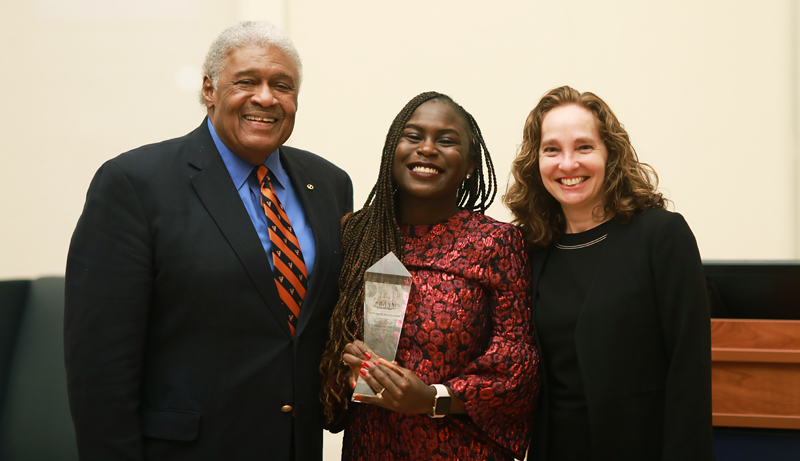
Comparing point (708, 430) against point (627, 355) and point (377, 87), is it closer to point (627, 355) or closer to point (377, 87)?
point (627, 355)

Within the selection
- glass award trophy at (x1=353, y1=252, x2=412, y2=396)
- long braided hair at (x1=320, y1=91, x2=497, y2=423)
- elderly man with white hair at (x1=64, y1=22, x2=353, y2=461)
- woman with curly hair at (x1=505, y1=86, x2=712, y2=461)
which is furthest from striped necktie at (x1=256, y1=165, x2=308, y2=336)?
woman with curly hair at (x1=505, y1=86, x2=712, y2=461)

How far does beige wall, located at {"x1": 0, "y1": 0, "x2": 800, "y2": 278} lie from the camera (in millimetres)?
3420

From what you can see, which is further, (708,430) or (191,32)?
(191,32)

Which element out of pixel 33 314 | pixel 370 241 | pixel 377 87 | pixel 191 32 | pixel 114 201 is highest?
pixel 191 32

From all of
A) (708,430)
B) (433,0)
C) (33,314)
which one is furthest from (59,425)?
(433,0)

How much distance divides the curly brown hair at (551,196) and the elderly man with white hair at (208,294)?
0.73 m

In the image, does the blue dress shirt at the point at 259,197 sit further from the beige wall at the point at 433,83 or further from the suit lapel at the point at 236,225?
the beige wall at the point at 433,83

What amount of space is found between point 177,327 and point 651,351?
1.46m

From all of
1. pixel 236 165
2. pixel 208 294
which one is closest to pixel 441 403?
pixel 208 294

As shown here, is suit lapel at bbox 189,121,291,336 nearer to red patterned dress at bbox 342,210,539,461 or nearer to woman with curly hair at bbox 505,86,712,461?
red patterned dress at bbox 342,210,539,461

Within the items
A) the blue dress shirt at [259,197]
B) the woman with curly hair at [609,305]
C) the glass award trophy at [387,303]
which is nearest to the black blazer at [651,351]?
the woman with curly hair at [609,305]

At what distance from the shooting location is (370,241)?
6.31ft

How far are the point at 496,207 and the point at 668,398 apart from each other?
2.11m

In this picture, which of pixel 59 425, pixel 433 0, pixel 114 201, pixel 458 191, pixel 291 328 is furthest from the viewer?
pixel 433 0
